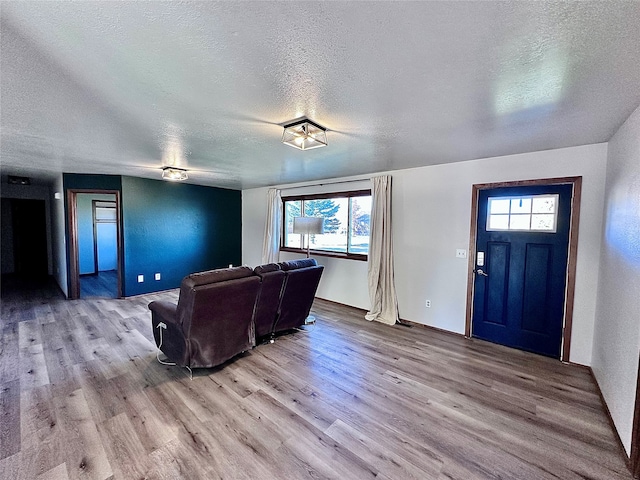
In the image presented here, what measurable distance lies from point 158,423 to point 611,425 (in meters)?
3.36

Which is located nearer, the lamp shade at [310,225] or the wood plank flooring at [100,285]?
the lamp shade at [310,225]

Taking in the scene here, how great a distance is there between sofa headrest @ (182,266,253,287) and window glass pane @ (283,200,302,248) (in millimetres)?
2961

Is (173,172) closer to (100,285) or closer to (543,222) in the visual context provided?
(100,285)

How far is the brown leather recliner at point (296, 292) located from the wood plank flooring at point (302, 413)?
282 millimetres

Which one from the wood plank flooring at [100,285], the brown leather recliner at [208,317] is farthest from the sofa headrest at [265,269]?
the wood plank flooring at [100,285]

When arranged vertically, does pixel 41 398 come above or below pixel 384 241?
below

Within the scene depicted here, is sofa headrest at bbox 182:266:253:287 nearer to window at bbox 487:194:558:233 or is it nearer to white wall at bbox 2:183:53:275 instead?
window at bbox 487:194:558:233

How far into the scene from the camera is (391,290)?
4.13 metres

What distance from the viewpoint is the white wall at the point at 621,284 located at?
1.78 m

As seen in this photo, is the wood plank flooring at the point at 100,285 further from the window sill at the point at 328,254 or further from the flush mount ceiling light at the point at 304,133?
the flush mount ceiling light at the point at 304,133

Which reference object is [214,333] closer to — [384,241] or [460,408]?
[460,408]

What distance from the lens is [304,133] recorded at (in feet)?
7.71

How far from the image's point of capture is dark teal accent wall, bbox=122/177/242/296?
16.7ft

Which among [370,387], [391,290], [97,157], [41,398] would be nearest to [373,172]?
[391,290]
